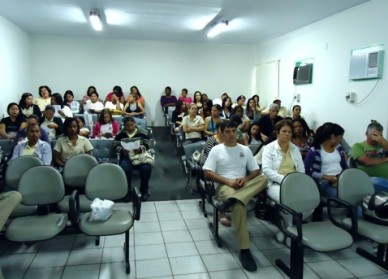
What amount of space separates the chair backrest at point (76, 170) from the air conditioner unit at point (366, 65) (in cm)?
425

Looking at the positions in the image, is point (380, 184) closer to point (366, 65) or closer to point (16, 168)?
point (366, 65)

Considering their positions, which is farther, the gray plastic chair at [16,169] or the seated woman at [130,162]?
the seated woman at [130,162]

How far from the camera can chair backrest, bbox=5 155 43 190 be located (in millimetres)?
2984

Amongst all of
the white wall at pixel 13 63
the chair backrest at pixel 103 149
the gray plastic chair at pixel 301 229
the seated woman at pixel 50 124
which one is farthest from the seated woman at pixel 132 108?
the gray plastic chair at pixel 301 229

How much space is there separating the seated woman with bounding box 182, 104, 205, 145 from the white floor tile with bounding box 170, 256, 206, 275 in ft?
8.94

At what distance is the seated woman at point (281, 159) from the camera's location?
3027 millimetres

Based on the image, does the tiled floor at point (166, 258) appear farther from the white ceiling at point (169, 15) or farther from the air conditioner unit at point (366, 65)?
the white ceiling at point (169, 15)

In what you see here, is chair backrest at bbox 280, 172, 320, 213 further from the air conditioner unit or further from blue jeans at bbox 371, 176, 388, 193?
the air conditioner unit

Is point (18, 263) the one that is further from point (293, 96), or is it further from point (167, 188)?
point (293, 96)

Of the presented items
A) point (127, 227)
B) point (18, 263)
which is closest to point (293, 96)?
point (127, 227)

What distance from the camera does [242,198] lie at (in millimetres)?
2727

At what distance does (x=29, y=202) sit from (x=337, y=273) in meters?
2.68

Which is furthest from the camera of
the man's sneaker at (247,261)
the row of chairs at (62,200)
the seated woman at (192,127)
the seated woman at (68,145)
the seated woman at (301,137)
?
the seated woman at (192,127)

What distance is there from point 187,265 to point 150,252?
40 cm
